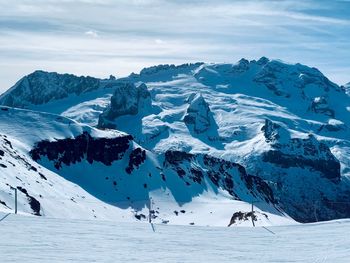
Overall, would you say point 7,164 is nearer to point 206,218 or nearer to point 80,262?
Result: point 206,218

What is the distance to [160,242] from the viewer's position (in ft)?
65.0

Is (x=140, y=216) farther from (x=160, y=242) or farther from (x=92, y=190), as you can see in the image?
(x=160, y=242)

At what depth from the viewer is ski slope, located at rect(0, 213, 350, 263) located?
685 inches

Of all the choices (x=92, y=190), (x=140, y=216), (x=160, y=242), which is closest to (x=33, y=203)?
(x=140, y=216)

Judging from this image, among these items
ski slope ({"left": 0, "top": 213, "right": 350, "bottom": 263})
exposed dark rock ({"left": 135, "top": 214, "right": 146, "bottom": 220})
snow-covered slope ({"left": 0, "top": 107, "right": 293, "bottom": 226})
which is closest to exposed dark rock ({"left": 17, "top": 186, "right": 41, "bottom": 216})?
snow-covered slope ({"left": 0, "top": 107, "right": 293, "bottom": 226})

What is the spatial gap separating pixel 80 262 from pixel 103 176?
603 ft

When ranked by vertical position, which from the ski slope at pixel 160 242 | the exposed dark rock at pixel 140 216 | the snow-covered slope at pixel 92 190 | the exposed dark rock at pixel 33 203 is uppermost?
the ski slope at pixel 160 242

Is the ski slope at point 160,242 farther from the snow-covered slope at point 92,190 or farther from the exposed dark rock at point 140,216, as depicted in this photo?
the exposed dark rock at point 140,216

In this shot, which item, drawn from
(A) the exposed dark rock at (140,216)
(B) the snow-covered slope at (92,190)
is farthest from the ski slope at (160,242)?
(A) the exposed dark rock at (140,216)

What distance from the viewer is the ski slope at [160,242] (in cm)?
1739

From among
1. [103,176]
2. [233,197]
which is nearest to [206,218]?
[233,197]

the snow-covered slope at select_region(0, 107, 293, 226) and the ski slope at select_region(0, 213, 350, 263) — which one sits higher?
the ski slope at select_region(0, 213, 350, 263)

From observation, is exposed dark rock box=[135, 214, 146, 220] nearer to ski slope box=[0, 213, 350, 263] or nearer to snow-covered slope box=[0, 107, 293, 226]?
snow-covered slope box=[0, 107, 293, 226]

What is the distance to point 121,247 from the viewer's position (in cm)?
1858
